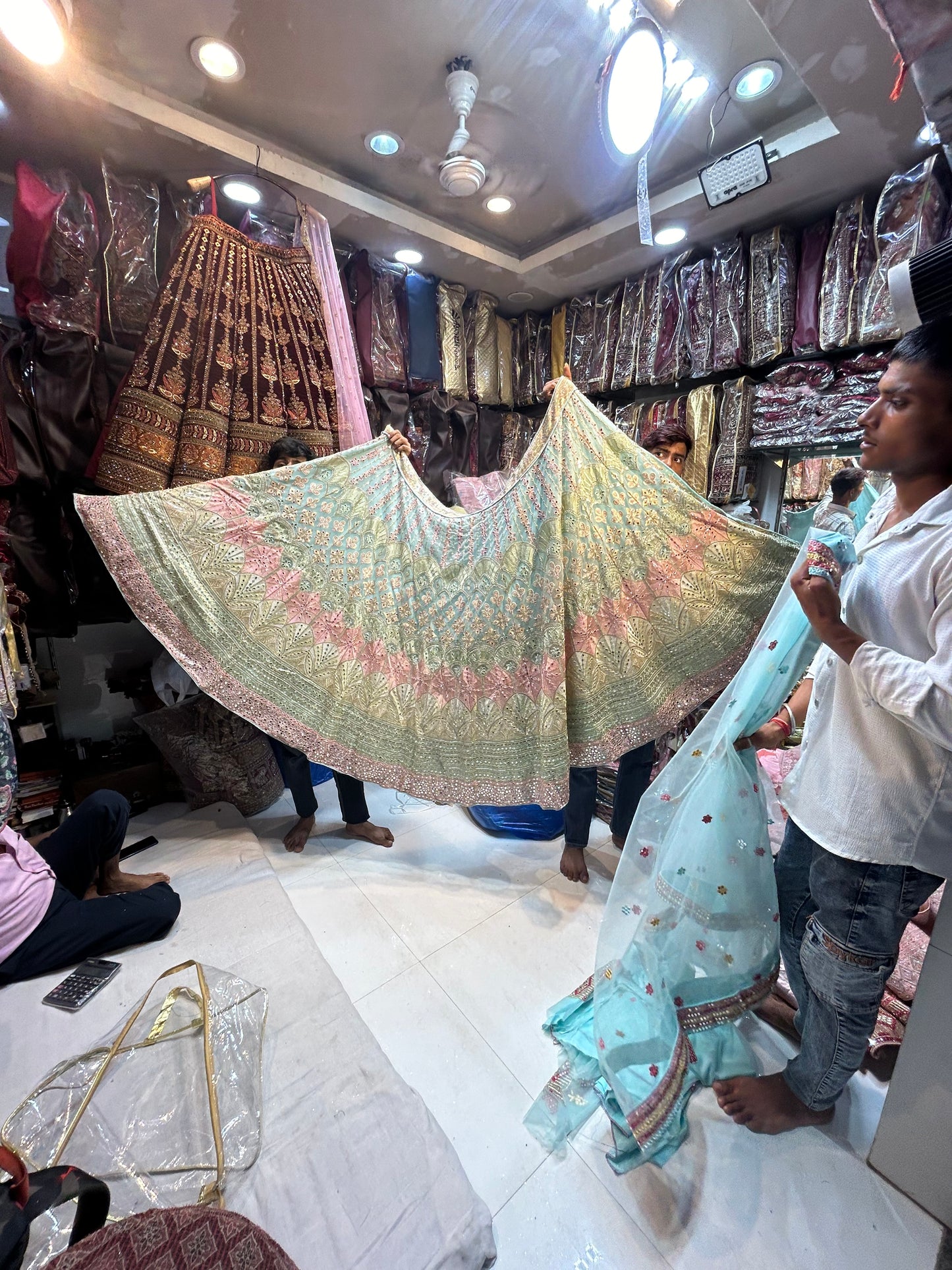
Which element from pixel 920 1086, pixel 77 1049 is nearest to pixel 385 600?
pixel 77 1049

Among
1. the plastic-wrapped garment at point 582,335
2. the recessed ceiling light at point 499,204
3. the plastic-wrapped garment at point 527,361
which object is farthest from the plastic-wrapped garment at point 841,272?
the plastic-wrapped garment at point 527,361

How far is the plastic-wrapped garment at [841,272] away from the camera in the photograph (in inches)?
77.6

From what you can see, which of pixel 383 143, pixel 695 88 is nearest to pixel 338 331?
pixel 383 143

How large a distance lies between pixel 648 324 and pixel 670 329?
5.1 inches

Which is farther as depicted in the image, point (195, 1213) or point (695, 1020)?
point (695, 1020)

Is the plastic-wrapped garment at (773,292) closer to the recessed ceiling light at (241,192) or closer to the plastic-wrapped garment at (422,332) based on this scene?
the plastic-wrapped garment at (422,332)

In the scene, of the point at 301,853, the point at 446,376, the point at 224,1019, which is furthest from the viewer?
the point at 446,376

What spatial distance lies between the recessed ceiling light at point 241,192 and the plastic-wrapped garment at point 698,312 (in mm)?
1955

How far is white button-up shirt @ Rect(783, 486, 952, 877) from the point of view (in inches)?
26.9

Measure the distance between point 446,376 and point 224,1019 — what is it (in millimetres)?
2898

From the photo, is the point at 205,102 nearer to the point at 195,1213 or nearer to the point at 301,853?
the point at 301,853

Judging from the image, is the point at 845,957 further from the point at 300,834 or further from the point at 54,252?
the point at 54,252

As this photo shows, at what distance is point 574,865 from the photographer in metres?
1.82

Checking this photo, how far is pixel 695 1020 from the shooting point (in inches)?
44.5
